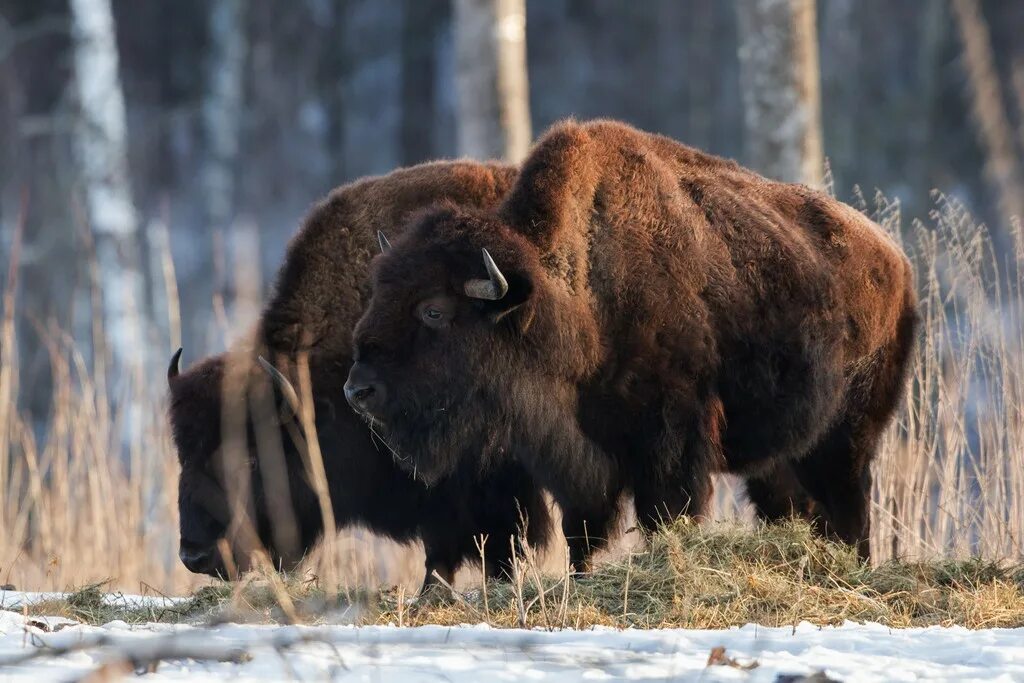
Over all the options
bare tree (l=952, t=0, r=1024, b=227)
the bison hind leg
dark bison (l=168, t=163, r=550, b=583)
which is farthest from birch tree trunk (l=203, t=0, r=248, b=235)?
the bison hind leg

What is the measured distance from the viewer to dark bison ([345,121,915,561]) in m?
5.01

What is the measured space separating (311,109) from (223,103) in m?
4.15

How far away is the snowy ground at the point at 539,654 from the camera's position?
318cm

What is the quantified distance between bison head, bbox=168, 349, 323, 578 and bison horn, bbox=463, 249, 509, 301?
0.98 meters

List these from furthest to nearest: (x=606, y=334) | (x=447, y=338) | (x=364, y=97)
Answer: (x=364, y=97) < (x=606, y=334) < (x=447, y=338)

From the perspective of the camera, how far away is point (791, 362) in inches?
215

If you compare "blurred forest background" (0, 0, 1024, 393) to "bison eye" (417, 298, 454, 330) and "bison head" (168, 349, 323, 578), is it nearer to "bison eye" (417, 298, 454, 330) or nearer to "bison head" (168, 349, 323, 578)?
"bison head" (168, 349, 323, 578)

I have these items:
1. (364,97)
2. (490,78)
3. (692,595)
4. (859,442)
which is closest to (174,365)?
(692,595)

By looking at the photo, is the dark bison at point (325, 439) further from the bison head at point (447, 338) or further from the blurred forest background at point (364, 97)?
the blurred forest background at point (364, 97)

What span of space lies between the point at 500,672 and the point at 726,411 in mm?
2405

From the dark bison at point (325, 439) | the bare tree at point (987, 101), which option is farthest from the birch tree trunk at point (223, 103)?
the dark bison at point (325, 439)

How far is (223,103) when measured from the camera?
1808 cm

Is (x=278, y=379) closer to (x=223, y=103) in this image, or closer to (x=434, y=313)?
(x=434, y=313)

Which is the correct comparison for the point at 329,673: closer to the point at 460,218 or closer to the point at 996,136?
the point at 460,218
